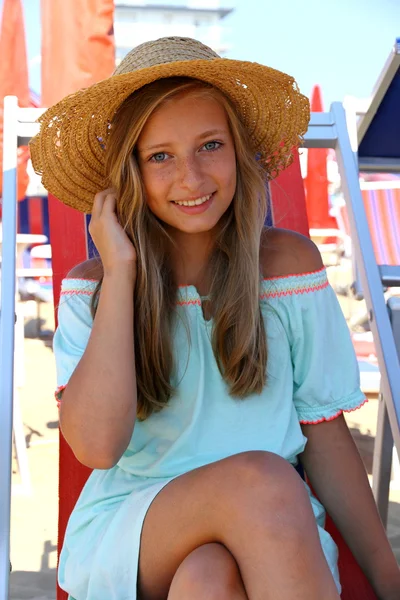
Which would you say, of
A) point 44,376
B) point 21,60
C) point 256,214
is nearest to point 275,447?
point 256,214

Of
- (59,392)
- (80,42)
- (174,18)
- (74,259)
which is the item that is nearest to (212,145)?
(59,392)

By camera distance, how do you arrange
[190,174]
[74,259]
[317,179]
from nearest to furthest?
[190,174]
[74,259]
[317,179]

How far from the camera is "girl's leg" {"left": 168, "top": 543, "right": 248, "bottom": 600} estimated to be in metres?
1.29

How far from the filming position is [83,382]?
161cm

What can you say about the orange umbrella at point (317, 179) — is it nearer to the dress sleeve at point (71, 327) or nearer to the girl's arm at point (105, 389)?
the dress sleeve at point (71, 327)

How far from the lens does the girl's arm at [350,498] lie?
167 centimetres

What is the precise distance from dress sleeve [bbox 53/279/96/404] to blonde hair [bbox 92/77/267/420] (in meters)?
0.04

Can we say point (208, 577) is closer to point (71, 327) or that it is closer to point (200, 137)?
point (71, 327)

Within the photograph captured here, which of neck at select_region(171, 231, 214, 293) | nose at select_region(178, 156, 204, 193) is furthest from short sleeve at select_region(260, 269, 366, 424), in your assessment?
nose at select_region(178, 156, 204, 193)

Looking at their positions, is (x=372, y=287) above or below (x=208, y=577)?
above

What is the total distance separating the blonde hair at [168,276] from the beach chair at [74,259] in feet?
1.21

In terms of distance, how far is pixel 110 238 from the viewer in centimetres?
179

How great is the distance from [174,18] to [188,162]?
46.6 metres

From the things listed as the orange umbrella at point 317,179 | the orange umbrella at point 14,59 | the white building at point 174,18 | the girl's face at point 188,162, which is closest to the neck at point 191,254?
the girl's face at point 188,162
